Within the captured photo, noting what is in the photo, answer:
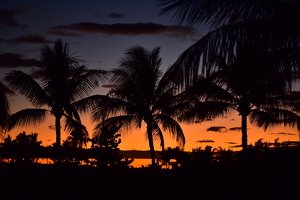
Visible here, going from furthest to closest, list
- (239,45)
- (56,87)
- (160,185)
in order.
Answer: (56,87), (160,185), (239,45)

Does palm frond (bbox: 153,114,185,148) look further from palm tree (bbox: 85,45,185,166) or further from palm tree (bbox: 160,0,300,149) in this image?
palm tree (bbox: 160,0,300,149)

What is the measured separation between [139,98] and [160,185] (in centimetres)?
1168

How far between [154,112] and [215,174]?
456 inches

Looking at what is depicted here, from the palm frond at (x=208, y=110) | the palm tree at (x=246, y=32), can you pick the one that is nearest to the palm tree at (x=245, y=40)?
the palm tree at (x=246, y=32)

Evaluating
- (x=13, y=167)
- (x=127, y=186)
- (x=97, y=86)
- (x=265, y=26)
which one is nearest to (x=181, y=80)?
(x=265, y=26)

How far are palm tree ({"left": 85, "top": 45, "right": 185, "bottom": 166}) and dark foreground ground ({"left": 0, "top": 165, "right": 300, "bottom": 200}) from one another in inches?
374

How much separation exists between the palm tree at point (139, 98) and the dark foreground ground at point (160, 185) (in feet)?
31.2

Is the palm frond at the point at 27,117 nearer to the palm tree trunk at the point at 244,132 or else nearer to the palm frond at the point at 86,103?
the palm frond at the point at 86,103

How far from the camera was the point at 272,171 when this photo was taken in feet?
28.0

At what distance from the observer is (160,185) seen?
8438 mm

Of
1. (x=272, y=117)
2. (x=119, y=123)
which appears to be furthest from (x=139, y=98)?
(x=272, y=117)

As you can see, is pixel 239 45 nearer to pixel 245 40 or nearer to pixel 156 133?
pixel 245 40

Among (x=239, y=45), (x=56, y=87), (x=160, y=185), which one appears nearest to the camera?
(x=239, y=45)

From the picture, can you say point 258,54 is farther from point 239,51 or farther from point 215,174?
point 215,174
